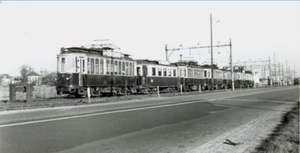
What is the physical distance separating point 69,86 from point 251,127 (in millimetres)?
16146

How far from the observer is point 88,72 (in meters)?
23.5

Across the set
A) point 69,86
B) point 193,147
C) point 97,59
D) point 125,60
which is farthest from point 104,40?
point 193,147

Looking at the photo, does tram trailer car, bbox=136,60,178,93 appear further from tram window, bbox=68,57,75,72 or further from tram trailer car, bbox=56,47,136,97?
tram window, bbox=68,57,75,72

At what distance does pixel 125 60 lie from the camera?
28172 millimetres

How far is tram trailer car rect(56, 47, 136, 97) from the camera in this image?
22656 millimetres

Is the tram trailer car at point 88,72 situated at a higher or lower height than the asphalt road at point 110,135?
higher

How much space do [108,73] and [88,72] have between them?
2.38 meters

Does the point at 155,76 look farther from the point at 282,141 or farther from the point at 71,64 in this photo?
the point at 282,141

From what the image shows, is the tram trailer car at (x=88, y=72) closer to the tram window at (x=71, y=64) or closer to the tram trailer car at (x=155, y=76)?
the tram window at (x=71, y=64)

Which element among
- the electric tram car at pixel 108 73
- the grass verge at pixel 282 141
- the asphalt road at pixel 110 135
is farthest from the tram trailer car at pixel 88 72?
the grass verge at pixel 282 141

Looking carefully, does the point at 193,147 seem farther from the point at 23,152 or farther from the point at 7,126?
the point at 7,126

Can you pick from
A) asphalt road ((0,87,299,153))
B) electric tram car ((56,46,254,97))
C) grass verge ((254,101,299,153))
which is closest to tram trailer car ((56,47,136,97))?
electric tram car ((56,46,254,97))

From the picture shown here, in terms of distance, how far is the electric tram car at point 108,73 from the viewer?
22750 mm

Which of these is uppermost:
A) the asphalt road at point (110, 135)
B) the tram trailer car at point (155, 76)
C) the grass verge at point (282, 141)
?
the tram trailer car at point (155, 76)
